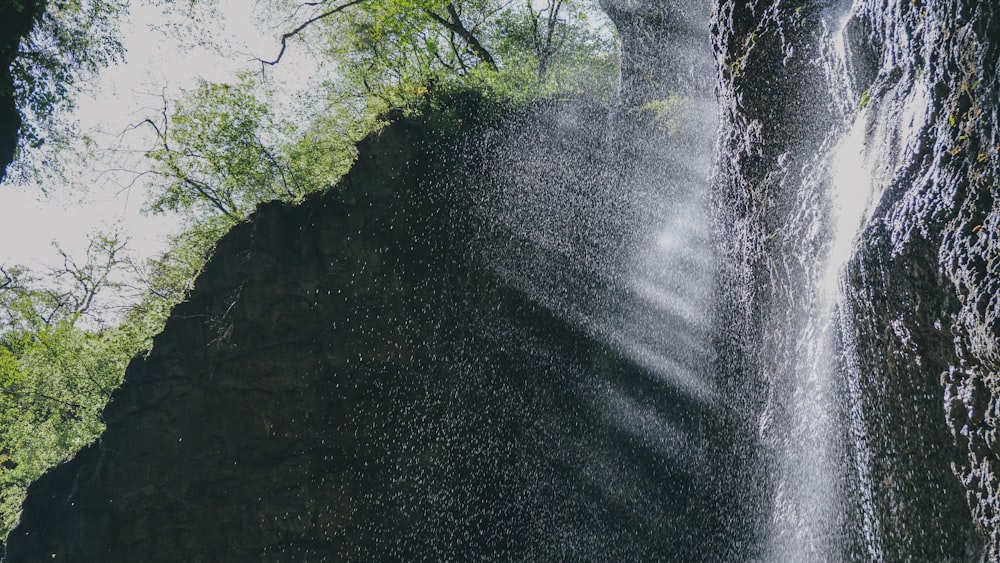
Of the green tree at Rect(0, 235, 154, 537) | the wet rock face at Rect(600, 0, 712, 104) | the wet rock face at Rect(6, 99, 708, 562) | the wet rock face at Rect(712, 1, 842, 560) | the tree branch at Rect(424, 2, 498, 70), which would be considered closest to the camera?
the wet rock face at Rect(712, 1, 842, 560)

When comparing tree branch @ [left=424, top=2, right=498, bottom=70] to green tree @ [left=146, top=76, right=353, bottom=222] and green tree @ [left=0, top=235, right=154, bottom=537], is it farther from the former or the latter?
green tree @ [left=0, top=235, right=154, bottom=537]

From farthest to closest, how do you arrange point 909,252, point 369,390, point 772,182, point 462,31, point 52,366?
1. point 52,366
2. point 462,31
3. point 369,390
4. point 772,182
5. point 909,252

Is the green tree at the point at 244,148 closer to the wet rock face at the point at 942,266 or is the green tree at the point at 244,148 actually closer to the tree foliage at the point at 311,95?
the tree foliage at the point at 311,95

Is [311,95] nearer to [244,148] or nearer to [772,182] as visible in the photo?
[244,148]

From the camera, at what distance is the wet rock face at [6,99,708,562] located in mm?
8773

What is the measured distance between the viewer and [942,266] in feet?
8.38

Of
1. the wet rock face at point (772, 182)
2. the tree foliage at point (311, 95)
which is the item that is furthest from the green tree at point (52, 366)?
the wet rock face at point (772, 182)

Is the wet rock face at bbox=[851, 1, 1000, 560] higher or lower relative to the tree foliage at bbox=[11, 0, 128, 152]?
lower

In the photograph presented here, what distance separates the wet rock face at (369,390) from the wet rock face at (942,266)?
568 centimetres

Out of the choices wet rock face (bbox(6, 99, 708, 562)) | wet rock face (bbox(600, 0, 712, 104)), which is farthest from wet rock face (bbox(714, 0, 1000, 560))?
wet rock face (bbox(600, 0, 712, 104))

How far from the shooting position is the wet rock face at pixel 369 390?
8773 millimetres

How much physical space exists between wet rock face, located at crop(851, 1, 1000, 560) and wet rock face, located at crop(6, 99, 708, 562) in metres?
5.68

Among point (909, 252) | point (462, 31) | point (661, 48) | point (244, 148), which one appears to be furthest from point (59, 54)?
point (909, 252)

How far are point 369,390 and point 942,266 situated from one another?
800cm
